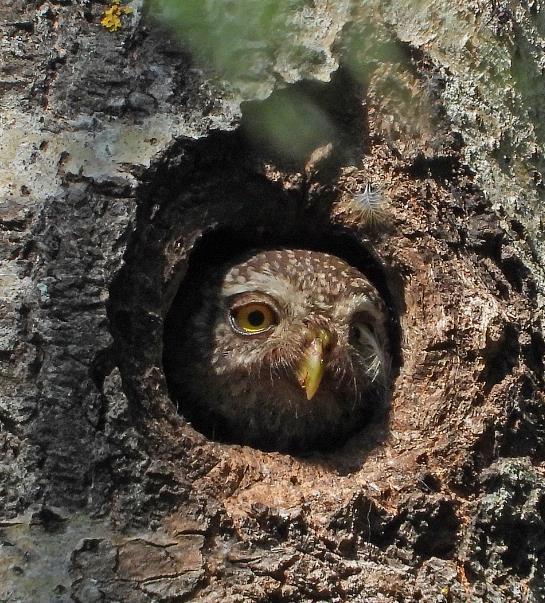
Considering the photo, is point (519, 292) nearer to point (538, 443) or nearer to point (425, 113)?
point (538, 443)

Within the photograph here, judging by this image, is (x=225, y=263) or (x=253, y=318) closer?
(x=253, y=318)

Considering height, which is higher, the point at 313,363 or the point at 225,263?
the point at 225,263

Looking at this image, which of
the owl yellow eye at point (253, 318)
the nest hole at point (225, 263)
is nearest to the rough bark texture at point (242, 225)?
the nest hole at point (225, 263)

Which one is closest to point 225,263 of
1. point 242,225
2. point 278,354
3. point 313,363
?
point 242,225

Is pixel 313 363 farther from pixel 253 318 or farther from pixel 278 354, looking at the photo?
pixel 253 318

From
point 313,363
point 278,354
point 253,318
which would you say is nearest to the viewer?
point 313,363

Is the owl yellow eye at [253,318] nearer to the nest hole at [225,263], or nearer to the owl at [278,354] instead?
the owl at [278,354]

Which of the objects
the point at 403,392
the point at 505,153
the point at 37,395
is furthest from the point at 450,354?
the point at 37,395
